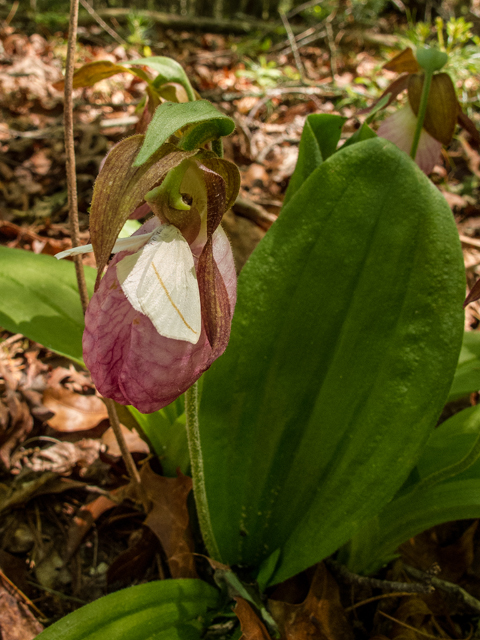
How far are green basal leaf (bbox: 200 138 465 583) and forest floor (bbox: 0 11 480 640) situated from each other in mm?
288

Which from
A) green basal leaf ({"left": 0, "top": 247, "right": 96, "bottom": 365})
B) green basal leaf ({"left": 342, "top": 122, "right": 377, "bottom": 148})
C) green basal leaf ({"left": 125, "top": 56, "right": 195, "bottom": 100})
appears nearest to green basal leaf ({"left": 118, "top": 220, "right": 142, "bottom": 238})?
green basal leaf ({"left": 0, "top": 247, "right": 96, "bottom": 365})

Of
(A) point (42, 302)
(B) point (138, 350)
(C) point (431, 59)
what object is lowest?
(A) point (42, 302)

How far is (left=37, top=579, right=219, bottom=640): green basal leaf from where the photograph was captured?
68cm

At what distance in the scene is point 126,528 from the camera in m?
1.15

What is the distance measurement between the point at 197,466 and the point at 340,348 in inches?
13.2

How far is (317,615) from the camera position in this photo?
90cm

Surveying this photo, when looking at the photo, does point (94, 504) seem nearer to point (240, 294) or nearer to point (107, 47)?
point (240, 294)

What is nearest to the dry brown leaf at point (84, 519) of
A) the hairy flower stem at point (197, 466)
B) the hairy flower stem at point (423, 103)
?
the hairy flower stem at point (197, 466)

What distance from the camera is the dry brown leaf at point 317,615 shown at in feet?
2.84

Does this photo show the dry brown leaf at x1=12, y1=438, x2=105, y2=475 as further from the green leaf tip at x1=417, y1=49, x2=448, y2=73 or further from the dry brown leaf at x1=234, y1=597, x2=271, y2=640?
the green leaf tip at x1=417, y1=49, x2=448, y2=73

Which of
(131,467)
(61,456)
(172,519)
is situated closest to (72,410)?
(61,456)

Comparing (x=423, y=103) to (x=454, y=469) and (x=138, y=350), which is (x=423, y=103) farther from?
(x=138, y=350)

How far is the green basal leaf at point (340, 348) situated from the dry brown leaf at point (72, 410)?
620 millimetres

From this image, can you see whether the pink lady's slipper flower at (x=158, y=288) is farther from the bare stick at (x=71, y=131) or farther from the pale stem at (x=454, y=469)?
the pale stem at (x=454, y=469)
